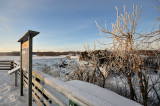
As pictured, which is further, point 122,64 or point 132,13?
point 122,64

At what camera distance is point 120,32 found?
3.14 metres

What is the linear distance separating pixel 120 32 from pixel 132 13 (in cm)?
66

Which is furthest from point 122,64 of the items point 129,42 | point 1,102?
point 1,102

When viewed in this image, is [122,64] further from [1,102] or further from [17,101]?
[1,102]

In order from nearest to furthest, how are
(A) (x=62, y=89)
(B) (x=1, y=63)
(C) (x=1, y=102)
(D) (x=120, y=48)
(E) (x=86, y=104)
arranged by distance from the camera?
(E) (x=86, y=104)
(A) (x=62, y=89)
(D) (x=120, y=48)
(C) (x=1, y=102)
(B) (x=1, y=63)

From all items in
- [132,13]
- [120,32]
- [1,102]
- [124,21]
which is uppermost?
[132,13]

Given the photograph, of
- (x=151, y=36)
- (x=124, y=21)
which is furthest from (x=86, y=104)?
(x=124, y=21)

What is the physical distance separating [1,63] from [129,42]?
15.0 metres

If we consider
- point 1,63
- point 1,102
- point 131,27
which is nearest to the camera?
point 131,27

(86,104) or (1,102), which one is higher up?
(86,104)

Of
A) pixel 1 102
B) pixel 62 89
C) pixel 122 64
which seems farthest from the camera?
pixel 122 64

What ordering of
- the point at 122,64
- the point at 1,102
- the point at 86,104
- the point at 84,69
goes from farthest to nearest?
the point at 84,69 → the point at 122,64 → the point at 1,102 → the point at 86,104

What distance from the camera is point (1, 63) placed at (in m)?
12.8

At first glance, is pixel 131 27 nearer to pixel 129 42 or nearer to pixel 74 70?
pixel 129 42
